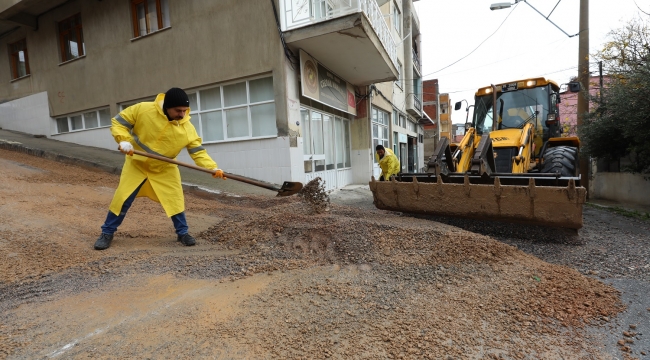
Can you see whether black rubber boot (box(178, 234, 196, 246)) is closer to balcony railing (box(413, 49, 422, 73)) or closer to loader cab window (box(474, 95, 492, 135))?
loader cab window (box(474, 95, 492, 135))

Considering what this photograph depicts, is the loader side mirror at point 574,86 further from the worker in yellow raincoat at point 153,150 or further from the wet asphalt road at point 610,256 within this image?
the worker in yellow raincoat at point 153,150

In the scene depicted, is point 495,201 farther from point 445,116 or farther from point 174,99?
point 445,116

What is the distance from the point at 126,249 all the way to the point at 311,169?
605 cm

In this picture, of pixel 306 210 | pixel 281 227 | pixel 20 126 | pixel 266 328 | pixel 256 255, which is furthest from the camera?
pixel 20 126

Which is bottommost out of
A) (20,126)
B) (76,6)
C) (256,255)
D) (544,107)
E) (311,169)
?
(256,255)

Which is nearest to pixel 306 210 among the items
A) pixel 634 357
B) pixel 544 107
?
pixel 634 357

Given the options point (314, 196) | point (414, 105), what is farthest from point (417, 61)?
point (314, 196)

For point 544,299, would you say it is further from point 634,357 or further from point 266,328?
point 266,328

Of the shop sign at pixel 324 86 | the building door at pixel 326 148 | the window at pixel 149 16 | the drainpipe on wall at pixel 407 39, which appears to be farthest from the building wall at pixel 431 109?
the window at pixel 149 16

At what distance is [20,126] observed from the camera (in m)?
13.9

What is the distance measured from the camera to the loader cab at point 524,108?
6270mm

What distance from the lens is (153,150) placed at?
360 cm

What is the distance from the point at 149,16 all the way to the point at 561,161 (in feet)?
35.4

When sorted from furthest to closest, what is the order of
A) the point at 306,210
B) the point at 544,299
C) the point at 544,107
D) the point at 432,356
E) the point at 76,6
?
the point at 76,6
the point at 544,107
the point at 306,210
the point at 544,299
the point at 432,356
